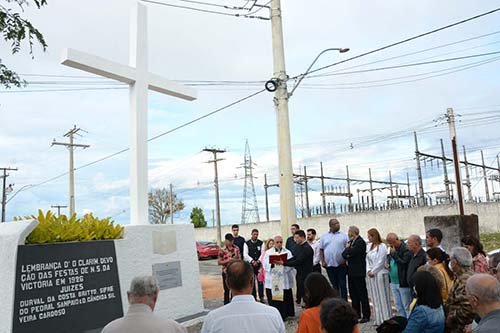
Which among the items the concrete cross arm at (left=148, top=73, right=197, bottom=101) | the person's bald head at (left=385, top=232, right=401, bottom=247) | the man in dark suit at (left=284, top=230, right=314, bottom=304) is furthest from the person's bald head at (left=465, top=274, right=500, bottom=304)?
the concrete cross arm at (left=148, top=73, right=197, bottom=101)

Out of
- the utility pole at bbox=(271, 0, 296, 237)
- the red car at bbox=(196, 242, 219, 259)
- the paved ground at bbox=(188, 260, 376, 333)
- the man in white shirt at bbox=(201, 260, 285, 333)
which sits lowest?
the paved ground at bbox=(188, 260, 376, 333)

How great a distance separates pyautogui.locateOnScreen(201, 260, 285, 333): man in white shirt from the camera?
9.33 ft

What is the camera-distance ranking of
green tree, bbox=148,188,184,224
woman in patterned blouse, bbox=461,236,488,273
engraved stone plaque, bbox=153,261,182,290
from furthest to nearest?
green tree, bbox=148,188,184,224 < engraved stone plaque, bbox=153,261,182,290 < woman in patterned blouse, bbox=461,236,488,273

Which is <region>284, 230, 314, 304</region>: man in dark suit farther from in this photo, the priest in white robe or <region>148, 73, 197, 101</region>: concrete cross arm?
<region>148, 73, 197, 101</region>: concrete cross arm

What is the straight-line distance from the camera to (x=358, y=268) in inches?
284

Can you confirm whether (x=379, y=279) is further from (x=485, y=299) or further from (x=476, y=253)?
(x=485, y=299)

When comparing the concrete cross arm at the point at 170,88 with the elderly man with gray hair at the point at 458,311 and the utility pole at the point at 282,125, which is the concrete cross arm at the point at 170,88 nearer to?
the utility pole at the point at 282,125

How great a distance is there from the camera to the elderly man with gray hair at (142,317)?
277cm

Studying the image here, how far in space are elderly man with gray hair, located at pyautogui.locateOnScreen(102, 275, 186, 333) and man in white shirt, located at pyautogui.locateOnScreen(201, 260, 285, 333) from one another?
26 cm

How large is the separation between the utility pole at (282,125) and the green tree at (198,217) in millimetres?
40545

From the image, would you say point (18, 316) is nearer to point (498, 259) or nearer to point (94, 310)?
point (94, 310)

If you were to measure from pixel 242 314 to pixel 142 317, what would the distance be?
2.08 feet

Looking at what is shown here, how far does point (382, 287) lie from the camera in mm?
6891

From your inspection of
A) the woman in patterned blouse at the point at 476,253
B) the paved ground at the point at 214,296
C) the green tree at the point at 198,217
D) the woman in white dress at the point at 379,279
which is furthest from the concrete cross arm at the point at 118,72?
the green tree at the point at 198,217
